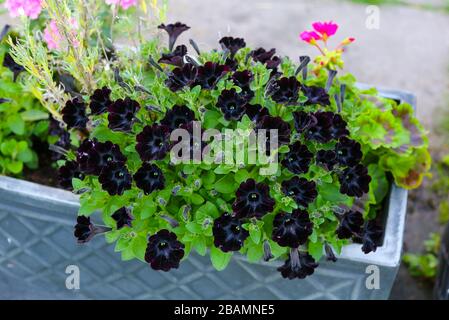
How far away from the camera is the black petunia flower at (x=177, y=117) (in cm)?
138

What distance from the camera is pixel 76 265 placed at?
5.63 ft

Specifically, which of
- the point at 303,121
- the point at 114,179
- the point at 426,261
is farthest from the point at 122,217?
the point at 426,261

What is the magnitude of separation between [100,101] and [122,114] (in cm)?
9

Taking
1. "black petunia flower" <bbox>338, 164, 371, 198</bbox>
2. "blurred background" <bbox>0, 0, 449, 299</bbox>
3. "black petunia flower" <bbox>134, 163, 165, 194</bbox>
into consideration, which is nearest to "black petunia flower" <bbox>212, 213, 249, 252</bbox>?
"black petunia flower" <bbox>134, 163, 165, 194</bbox>

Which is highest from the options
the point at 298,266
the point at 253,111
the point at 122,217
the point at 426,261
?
the point at 253,111

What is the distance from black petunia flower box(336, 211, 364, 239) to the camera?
55.7 inches

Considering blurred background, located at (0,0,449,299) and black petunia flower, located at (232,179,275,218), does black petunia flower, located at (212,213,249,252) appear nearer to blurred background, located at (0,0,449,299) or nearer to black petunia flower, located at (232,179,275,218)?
black petunia flower, located at (232,179,275,218)

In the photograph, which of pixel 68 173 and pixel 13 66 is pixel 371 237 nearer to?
pixel 68 173

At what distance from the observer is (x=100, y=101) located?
1.42 m

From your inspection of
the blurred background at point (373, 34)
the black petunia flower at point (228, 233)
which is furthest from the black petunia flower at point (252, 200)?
the blurred background at point (373, 34)

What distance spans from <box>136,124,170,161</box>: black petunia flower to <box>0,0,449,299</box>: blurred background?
1456 mm

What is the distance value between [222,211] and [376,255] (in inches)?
15.0

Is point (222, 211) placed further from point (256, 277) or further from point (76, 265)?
point (76, 265)
